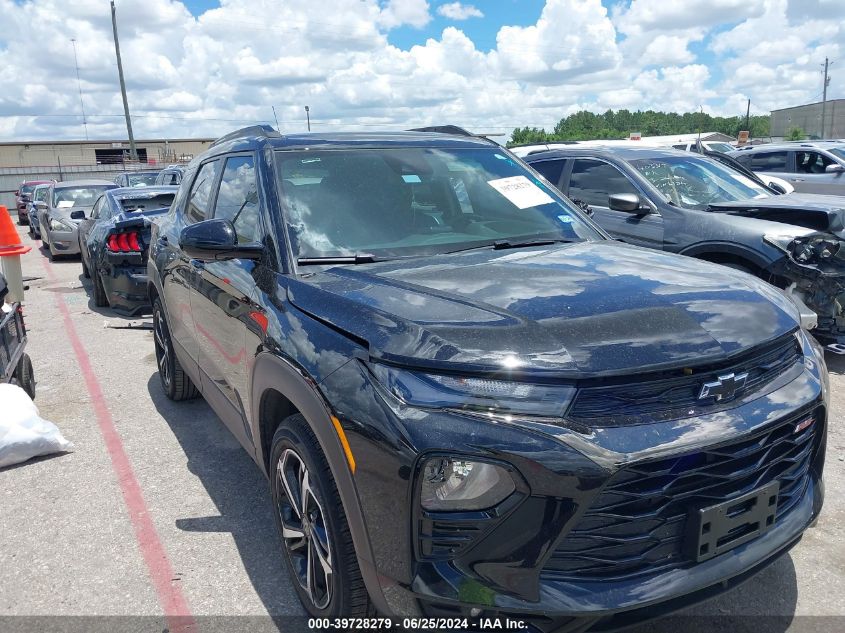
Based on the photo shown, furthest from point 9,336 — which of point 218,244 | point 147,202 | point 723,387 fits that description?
point 147,202

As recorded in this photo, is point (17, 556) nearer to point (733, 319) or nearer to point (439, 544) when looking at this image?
point (439, 544)

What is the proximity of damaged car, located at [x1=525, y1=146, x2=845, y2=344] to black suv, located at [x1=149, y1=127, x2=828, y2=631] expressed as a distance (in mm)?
2877

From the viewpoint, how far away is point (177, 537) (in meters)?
3.55

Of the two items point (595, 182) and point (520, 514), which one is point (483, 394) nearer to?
point (520, 514)

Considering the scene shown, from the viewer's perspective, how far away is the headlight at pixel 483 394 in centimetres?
200

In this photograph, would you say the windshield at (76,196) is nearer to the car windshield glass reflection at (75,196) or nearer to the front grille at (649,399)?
the car windshield glass reflection at (75,196)

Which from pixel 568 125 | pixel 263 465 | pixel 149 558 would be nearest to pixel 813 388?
pixel 263 465

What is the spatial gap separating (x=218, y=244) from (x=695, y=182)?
5.52 metres

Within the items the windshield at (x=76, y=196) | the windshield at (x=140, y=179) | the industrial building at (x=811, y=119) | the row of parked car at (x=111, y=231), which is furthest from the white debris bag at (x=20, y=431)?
→ the industrial building at (x=811, y=119)

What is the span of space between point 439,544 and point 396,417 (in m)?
0.37

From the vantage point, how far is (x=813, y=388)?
243 cm

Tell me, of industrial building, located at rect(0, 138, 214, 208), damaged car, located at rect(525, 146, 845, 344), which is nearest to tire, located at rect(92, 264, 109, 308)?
damaged car, located at rect(525, 146, 845, 344)

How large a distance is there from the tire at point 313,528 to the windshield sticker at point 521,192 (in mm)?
1721

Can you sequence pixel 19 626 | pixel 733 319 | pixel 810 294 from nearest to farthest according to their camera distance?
pixel 733 319 → pixel 19 626 → pixel 810 294
